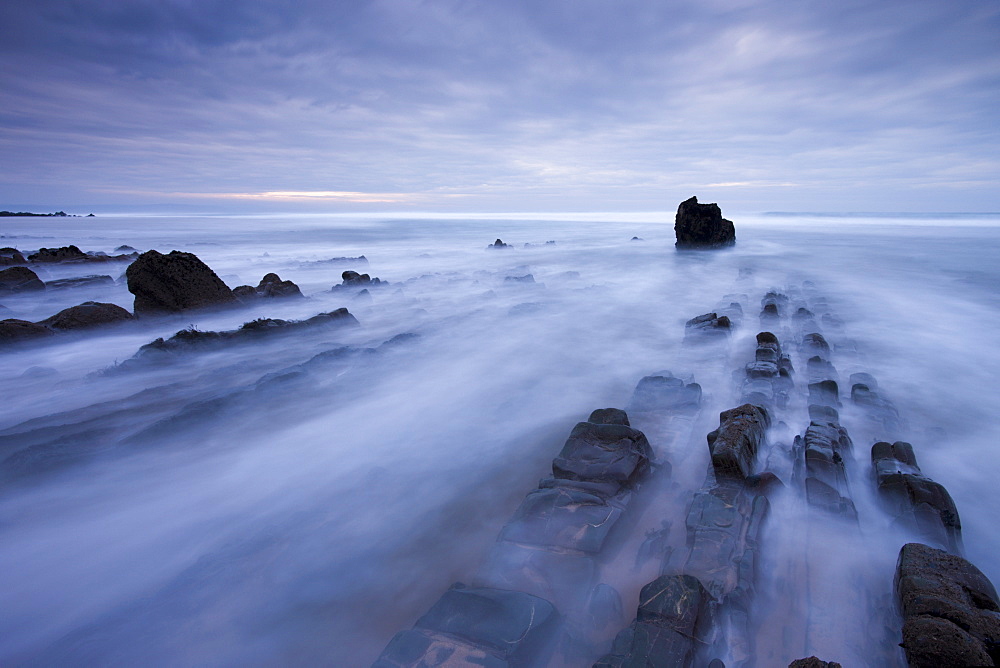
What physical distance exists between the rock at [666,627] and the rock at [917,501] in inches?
55.8

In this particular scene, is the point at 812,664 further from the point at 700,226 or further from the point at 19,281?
the point at 700,226

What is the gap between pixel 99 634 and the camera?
2227 millimetres

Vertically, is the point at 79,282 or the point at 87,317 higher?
the point at 79,282

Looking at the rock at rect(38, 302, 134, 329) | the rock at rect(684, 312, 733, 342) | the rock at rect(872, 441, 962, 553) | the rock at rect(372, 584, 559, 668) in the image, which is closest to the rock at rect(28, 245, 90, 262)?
the rock at rect(38, 302, 134, 329)

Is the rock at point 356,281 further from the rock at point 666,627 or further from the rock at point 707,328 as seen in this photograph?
the rock at point 666,627

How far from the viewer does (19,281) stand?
10.4 meters

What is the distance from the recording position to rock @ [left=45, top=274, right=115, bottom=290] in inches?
424

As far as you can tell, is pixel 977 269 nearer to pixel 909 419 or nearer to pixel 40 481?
pixel 909 419

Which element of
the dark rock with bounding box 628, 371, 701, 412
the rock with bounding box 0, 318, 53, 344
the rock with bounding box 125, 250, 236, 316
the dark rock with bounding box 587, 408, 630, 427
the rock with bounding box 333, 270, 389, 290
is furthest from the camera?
the rock with bounding box 333, 270, 389, 290

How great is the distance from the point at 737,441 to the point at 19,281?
572 inches

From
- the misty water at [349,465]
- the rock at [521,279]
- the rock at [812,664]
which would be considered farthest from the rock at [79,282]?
the rock at [812,664]

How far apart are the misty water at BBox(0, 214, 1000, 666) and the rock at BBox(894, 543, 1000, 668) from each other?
210 millimetres

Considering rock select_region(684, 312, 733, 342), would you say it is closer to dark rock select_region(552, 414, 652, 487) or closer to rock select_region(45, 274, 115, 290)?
dark rock select_region(552, 414, 652, 487)

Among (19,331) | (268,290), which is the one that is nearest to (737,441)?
(19,331)
